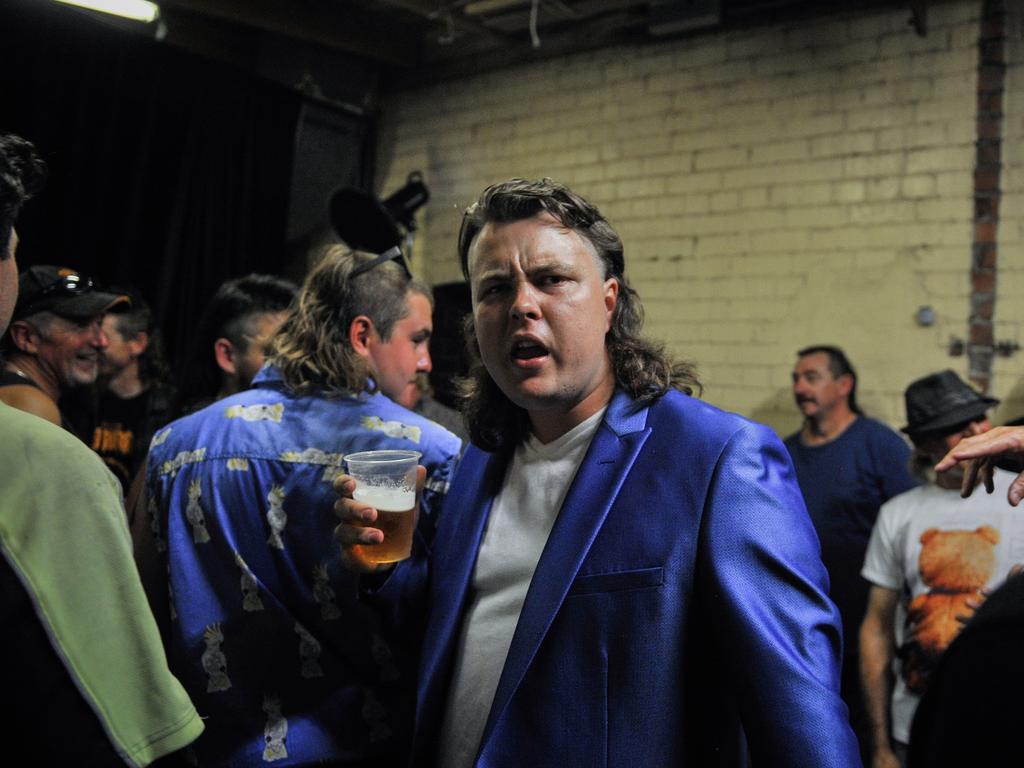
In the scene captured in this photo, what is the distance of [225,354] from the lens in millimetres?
2895

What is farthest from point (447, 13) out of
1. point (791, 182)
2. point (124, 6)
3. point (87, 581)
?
point (87, 581)

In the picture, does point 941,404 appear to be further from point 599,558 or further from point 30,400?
point 30,400

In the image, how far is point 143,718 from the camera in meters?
0.96

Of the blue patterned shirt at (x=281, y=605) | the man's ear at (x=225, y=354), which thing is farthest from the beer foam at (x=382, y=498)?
the man's ear at (x=225, y=354)

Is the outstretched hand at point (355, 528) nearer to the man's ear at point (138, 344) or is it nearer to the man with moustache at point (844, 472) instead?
the man with moustache at point (844, 472)

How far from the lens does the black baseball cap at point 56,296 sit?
274 cm

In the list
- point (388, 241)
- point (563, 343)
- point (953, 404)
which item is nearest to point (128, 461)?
point (388, 241)

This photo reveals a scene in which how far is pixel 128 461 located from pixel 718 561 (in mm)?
3071

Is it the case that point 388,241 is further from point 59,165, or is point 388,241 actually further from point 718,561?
point 718,561

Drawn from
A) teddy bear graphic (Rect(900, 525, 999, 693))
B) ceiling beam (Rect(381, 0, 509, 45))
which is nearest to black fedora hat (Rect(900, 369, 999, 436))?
teddy bear graphic (Rect(900, 525, 999, 693))

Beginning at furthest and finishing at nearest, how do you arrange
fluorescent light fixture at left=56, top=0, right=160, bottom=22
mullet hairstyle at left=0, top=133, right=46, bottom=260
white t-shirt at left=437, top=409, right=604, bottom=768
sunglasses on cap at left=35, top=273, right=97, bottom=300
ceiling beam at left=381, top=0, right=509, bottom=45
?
ceiling beam at left=381, top=0, right=509, bottom=45 < fluorescent light fixture at left=56, top=0, right=160, bottom=22 < sunglasses on cap at left=35, top=273, right=97, bottom=300 < white t-shirt at left=437, top=409, right=604, bottom=768 < mullet hairstyle at left=0, top=133, right=46, bottom=260

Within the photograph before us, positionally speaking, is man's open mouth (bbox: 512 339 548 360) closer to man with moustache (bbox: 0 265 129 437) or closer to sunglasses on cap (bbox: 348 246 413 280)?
sunglasses on cap (bbox: 348 246 413 280)

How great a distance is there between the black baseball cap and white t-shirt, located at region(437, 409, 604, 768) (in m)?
1.94

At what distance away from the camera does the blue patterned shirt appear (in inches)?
69.1
